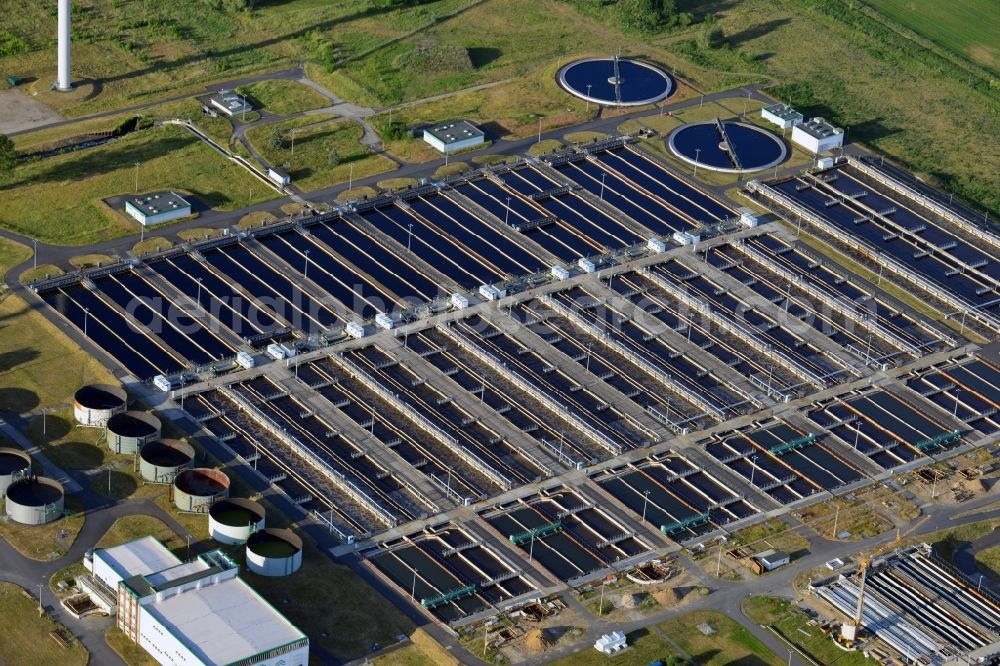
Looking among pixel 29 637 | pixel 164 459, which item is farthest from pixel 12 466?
pixel 29 637

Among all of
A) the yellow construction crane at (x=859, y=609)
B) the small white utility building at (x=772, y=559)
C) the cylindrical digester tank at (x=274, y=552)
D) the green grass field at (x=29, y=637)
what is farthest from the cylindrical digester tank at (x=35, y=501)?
the yellow construction crane at (x=859, y=609)

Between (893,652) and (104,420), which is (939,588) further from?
(104,420)

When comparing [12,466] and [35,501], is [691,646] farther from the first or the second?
[12,466]

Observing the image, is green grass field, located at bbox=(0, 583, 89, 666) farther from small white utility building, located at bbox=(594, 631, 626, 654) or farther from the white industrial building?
small white utility building, located at bbox=(594, 631, 626, 654)

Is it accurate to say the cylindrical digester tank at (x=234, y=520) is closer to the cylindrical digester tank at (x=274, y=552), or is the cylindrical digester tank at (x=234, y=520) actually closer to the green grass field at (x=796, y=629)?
A: the cylindrical digester tank at (x=274, y=552)

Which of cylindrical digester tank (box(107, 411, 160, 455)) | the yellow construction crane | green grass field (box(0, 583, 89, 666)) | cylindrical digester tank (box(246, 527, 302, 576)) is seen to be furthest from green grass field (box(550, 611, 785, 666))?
cylindrical digester tank (box(107, 411, 160, 455))

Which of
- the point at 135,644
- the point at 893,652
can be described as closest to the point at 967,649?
the point at 893,652
